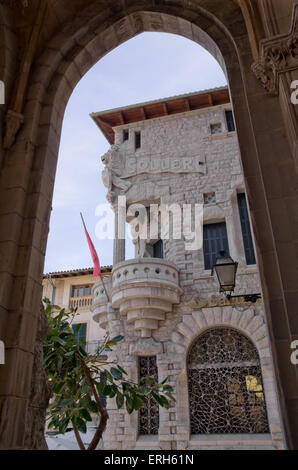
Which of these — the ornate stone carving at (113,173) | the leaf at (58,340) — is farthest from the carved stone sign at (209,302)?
the leaf at (58,340)

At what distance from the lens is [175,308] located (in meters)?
10.7

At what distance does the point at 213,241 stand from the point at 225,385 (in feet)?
13.9

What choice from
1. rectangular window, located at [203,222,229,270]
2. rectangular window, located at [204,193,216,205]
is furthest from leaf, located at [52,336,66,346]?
rectangular window, located at [204,193,216,205]

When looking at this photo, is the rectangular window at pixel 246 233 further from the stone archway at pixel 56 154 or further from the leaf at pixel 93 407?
the leaf at pixel 93 407

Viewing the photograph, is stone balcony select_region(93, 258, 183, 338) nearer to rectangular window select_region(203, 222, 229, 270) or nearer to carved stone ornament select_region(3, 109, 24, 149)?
rectangular window select_region(203, 222, 229, 270)

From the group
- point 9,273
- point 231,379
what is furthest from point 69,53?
point 231,379

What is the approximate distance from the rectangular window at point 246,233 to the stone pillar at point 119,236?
3.86 metres

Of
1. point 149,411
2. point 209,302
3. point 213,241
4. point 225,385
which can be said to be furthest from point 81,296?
point 225,385

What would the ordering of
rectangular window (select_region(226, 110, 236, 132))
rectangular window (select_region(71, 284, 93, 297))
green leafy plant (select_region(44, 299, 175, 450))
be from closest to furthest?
green leafy plant (select_region(44, 299, 175, 450))
rectangular window (select_region(226, 110, 236, 132))
rectangular window (select_region(71, 284, 93, 297))

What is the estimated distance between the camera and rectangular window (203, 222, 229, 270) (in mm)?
11352

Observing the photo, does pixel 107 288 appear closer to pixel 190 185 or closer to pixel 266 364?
pixel 190 185

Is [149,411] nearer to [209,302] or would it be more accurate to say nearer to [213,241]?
[209,302]

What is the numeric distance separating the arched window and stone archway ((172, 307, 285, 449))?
215mm

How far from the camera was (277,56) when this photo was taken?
3.38 m
